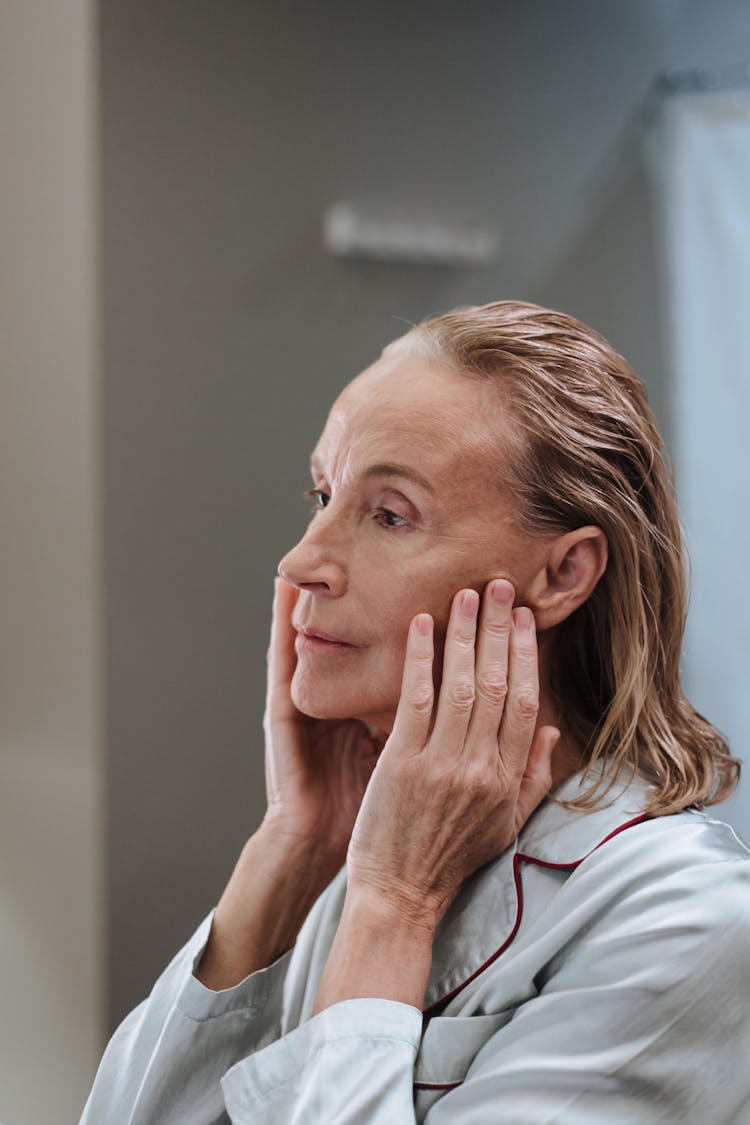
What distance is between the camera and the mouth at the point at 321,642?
1069mm

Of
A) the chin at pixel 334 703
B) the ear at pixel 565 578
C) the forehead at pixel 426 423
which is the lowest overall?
the chin at pixel 334 703

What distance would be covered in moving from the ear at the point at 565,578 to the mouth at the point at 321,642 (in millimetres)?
155

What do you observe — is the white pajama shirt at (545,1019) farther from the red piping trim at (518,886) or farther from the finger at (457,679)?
the finger at (457,679)

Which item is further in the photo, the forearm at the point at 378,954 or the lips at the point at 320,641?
the lips at the point at 320,641

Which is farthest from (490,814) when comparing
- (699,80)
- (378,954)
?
(699,80)

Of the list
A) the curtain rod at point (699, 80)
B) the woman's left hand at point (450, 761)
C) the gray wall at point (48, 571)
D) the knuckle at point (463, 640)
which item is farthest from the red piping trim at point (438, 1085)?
the curtain rod at point (699, 80)

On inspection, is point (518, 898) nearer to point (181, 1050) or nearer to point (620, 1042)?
point (620, 1042)

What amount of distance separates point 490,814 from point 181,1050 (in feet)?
1.15

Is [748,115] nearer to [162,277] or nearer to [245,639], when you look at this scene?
[162,277]

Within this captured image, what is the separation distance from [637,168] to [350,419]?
186 cm

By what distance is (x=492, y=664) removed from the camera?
1019 millimetres

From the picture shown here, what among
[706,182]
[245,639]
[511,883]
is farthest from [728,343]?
[511,883]

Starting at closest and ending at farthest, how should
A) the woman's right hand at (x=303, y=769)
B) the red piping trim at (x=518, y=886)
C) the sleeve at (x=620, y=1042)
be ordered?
the sleeve at (x=620, y=1042) < the red piping trim at (x=518, y=886) < the woman's right hand at (x=303, y=769)

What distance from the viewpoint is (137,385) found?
2.06m
